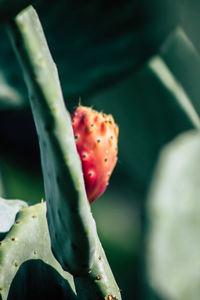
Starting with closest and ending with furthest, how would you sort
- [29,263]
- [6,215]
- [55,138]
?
[55,138] < [29,263] < [6,215]

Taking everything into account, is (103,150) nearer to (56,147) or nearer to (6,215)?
(6,215)

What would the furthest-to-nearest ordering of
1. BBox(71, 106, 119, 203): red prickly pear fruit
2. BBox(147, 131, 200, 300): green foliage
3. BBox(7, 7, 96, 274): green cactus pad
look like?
BBox(71, 106, 119, 203): red prickly pear fruit, BBox(147, 131, 200, 300): green foliage, BBox(7, 7, 96, 274): green cactus pad

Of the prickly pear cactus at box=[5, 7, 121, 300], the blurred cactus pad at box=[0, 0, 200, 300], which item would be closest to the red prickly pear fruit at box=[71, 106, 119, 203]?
the blurred cactus pad at box=[0, 0, 200, 300]

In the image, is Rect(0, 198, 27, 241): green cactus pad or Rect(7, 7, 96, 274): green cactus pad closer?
Rect(7, 7, 96, 274): green cactus pad

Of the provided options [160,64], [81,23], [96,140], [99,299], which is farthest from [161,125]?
[99,299]

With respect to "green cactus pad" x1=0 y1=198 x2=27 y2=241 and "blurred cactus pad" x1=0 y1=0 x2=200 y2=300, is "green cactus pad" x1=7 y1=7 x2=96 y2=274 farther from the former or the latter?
"green cactus pad" x1=0 y1=198 x2=27 y2=241

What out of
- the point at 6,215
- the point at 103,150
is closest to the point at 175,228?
the point at 103,150

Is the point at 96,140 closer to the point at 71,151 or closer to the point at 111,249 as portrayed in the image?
the point at 71,151
